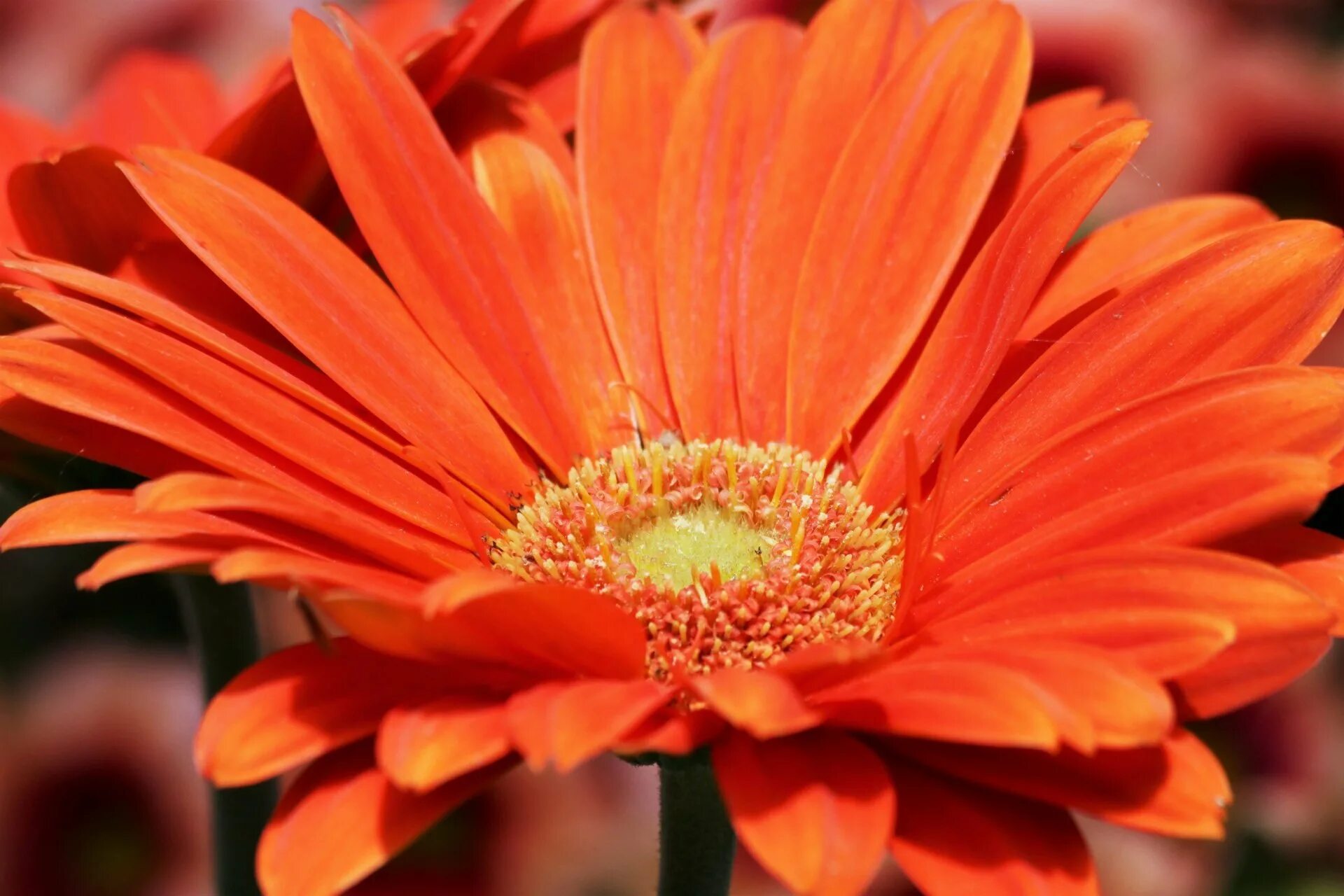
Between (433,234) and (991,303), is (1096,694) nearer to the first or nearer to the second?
(991,303)

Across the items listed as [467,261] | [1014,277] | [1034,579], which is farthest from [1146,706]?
[467,261]

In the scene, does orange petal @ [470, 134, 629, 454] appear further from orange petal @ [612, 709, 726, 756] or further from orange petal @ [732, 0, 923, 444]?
orange petal @ [612, 709, 726, 756]

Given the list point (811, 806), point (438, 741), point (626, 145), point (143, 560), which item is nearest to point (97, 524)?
point (143, 560)

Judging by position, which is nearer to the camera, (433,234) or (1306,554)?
(1306,554)

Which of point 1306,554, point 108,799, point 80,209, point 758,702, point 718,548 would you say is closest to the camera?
point 758,702

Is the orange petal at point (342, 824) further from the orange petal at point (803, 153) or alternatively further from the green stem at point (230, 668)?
the orange petal at point (803, 153)

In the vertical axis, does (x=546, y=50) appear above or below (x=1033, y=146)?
above

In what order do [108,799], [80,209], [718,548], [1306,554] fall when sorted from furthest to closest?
1. [108,799]
2. [718,548]
3. [80,209]
4. [1306,554]
